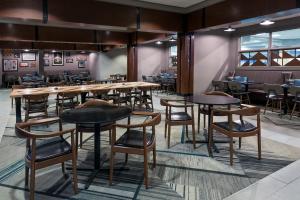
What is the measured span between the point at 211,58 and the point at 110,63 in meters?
8.60

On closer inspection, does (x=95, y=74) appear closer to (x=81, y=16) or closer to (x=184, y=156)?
(x=81, y=16)

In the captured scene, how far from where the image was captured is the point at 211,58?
28.1 ft

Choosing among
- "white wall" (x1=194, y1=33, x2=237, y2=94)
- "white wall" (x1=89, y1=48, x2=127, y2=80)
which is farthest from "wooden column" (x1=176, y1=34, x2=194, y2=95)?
"white wall" (x1=89, y1=48, x2=127, y2=80)

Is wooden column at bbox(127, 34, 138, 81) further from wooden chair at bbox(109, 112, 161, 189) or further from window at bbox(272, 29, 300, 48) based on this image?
wooden chair at bbox(109, 112, 161, 189)

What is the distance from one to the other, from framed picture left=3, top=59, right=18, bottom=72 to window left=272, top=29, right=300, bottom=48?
1525cm

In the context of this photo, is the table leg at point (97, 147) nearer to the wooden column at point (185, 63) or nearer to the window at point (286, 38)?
the wooden column at point (185, 63)

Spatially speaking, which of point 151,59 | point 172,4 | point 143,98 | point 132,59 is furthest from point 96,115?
point 151,59

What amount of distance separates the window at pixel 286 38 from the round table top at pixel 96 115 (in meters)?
6.53

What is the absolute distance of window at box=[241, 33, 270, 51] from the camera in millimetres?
7996

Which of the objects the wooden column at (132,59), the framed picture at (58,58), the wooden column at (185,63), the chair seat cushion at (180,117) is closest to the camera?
the chair seat cushion at (180,117)

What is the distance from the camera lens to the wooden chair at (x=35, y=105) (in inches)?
185

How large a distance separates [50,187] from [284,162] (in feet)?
9.54

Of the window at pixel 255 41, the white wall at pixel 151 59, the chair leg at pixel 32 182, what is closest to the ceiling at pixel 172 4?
the window at pixel 255 41

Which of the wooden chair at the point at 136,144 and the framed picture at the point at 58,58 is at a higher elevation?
the framed picture at the point at 58,58
